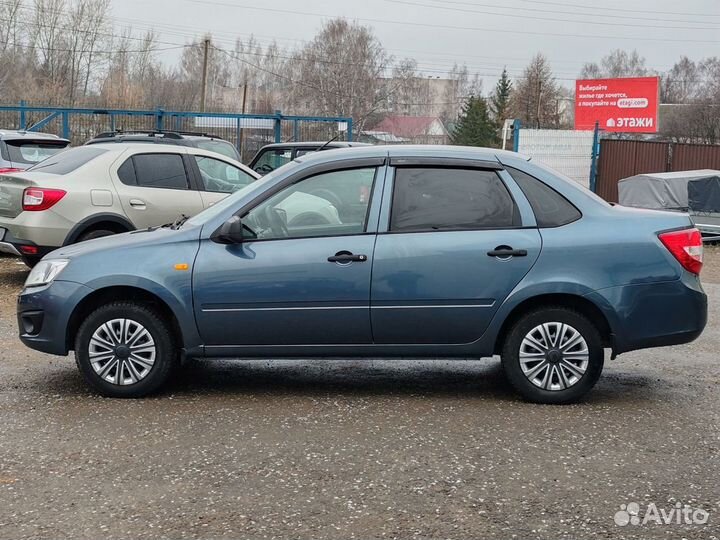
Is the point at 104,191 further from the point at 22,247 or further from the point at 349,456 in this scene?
the point at 349,456

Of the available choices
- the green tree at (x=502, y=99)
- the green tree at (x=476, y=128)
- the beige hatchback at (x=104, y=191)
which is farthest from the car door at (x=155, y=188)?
the green tree at (x=502, y=99)

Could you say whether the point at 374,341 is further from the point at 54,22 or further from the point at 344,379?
the point at 54,22

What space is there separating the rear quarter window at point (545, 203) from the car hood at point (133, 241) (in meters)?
2.18

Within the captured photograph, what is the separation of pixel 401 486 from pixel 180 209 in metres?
6.44

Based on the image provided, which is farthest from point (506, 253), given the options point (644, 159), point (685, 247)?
point (644, 159)

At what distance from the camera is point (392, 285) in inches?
228

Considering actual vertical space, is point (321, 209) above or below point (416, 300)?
above

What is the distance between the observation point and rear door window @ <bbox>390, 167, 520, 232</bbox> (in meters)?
5.95

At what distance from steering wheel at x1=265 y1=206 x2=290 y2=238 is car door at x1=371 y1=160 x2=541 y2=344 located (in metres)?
0.64

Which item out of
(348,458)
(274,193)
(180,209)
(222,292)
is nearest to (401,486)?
(348,458)

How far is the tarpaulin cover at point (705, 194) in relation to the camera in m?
18.5

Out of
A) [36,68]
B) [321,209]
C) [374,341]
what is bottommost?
[374,341]

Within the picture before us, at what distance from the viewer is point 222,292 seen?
582cm

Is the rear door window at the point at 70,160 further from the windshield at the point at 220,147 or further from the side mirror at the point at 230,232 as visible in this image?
the side mirror at the point at 230,232
